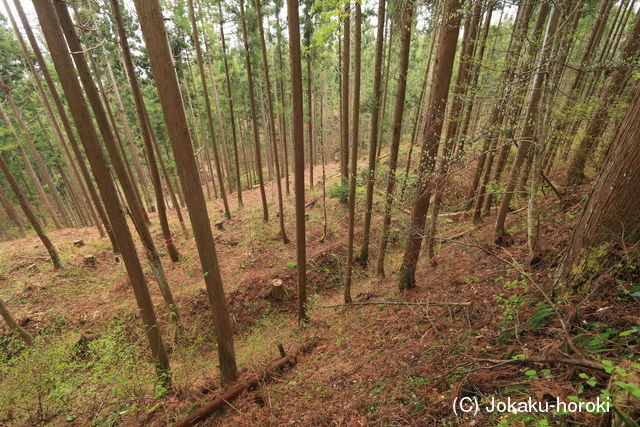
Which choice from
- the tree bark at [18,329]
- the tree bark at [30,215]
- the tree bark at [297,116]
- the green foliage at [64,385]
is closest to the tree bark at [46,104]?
the tree bark at [30,215]

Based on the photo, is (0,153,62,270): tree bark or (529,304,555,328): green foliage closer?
(529,304,555,328): green foliage

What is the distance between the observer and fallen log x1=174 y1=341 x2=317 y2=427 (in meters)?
4.78

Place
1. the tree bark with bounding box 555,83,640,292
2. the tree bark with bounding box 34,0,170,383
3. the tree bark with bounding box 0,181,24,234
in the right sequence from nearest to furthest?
the tree bark with bounding box 555,83,640,292, the tree bark with bounding box 34,0,170,383, the tree bark with bounding box 0,181,24,234

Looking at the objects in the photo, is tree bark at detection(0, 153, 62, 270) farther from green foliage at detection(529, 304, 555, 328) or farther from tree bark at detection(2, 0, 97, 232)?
green foliage at detection(529, 304, 555, 328)

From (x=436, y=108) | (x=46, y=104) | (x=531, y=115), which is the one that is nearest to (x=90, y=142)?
(x=436, y=108)

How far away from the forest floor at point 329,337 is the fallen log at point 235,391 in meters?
0.16

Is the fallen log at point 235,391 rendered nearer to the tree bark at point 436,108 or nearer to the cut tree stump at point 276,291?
the cut tree stump at point 276,291

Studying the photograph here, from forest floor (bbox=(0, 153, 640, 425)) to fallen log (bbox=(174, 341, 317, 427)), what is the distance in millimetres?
162

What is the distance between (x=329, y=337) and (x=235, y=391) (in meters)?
2.81

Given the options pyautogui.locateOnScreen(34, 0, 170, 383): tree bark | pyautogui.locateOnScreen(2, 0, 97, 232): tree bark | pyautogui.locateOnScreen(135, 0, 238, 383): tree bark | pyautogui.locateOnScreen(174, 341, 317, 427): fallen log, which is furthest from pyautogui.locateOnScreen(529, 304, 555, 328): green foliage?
pyautogui.locateOnScreen(2, 0, 97, 232): tree bark

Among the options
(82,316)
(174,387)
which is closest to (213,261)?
(174,387)

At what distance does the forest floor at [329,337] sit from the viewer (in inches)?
107

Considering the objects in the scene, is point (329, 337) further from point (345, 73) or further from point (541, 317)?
point (345, 73)

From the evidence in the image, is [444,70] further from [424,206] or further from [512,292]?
[512,292]
